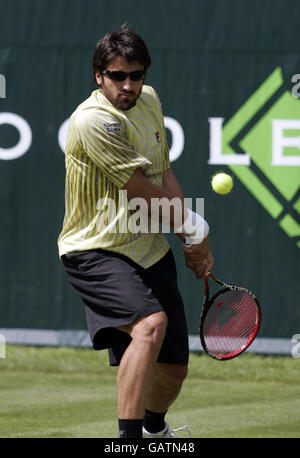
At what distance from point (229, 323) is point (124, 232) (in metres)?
0.68

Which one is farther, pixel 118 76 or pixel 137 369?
pixel 118 76

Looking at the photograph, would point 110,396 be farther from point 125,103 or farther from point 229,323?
point 125,103

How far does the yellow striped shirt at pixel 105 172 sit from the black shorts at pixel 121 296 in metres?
0.04

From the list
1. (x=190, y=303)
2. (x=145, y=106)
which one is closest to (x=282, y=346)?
(x=190, y=303)

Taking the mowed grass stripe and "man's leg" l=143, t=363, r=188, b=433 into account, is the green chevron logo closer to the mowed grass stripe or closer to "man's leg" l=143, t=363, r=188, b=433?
the mowed grass stripe

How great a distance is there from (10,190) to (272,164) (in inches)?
65.3

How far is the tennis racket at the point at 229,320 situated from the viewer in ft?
A: 11.9

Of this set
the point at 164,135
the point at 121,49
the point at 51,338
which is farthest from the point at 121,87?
the point at 51,338

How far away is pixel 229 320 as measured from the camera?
3.77 metres

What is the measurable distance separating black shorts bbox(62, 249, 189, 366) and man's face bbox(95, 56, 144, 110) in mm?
548

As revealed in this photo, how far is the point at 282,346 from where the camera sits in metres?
5.78

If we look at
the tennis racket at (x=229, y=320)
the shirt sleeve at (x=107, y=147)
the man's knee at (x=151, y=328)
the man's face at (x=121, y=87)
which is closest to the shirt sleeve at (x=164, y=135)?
the man's face at (x=121, y=87)

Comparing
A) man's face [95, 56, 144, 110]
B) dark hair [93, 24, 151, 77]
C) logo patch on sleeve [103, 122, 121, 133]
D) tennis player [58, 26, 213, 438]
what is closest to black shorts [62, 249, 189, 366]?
tennis player [58, 26, 213, 438]

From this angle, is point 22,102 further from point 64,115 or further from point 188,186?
point 188,186
